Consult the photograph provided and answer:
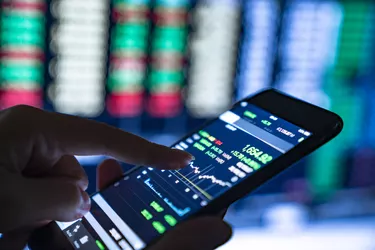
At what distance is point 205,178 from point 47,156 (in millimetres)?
156

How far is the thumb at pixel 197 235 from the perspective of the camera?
0.49 metres

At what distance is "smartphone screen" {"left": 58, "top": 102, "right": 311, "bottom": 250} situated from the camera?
22.8 inches

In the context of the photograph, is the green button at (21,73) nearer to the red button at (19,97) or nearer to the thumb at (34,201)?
the red button at (19,97)

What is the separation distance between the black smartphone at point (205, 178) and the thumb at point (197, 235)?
6 centimetres

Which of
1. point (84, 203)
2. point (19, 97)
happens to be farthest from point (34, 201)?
point (19, 97)

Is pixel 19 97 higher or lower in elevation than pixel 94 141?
lower

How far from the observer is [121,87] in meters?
1.23

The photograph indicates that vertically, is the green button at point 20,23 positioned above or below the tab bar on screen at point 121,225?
above

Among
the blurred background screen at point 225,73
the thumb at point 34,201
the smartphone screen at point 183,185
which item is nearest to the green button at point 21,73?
the blurred background screen at point 225,73

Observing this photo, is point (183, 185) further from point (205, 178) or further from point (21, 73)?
point (21, 73)

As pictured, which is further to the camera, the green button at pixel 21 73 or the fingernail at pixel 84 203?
the green button at pixel 21 73

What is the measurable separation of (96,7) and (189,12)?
20 centimetres

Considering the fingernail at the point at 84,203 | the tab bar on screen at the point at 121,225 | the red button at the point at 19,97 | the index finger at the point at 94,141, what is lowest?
the red button at the point at 19,97

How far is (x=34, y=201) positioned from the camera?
0.51 metres
